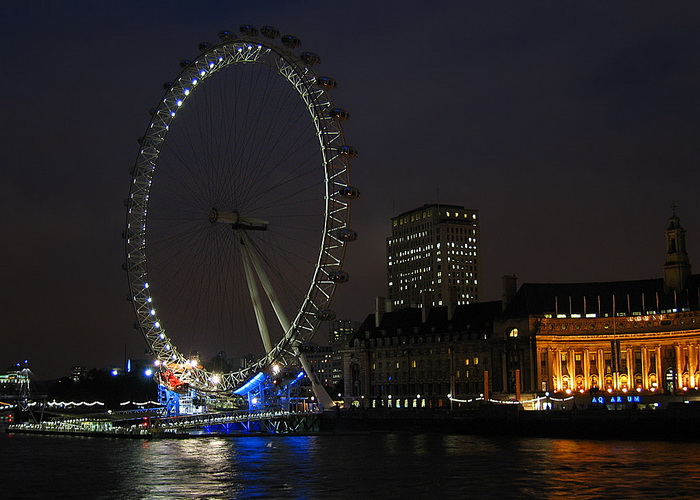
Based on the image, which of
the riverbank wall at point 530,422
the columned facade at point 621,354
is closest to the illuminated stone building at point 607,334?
the columned facade at point 621,354

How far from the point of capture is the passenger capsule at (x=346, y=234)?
79375mm

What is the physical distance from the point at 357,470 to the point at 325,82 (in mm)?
32914

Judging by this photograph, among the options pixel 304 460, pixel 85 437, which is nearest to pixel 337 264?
pixel 304 460

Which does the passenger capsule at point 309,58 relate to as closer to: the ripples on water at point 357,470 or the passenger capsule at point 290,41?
the passenger capsule at point 290,41

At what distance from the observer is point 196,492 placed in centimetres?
4700

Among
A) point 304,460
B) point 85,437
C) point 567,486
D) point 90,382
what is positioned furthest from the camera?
point 90,382

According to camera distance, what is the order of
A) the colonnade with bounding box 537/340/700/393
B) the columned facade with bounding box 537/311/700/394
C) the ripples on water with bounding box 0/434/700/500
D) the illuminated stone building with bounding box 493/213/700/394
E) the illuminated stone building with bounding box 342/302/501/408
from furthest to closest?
the illuminated stone building with bounding box 342/302/501/408 → the illuminated stone building with bounding box 493/213/700/394 → the colonnade with bounding box 537/340/700/393 → the columned facade with bounding box 537/311/700/394 → the ripples on water with bounding box 0/434/700/500

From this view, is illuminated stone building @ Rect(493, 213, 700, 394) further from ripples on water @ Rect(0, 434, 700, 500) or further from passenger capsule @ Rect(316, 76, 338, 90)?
passenger capsule @ Rect(316, 76, 338, 90)

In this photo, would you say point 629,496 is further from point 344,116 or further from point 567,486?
point 344,116

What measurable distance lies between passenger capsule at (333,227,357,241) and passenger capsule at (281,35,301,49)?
47.6 ft

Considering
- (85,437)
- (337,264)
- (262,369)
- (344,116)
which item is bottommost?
(85,437)

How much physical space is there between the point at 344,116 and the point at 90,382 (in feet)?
445

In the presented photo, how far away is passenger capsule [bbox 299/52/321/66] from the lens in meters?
79.9

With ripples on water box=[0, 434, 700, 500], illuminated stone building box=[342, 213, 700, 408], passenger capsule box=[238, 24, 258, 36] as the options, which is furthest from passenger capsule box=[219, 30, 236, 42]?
illuminated stone building box=[342, 213, 700, 408]
